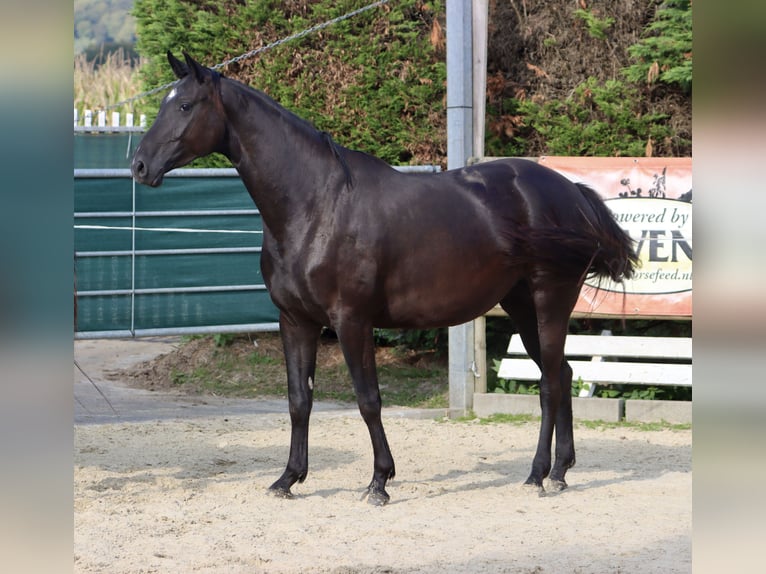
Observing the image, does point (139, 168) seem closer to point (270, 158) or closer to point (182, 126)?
point (182, 126)

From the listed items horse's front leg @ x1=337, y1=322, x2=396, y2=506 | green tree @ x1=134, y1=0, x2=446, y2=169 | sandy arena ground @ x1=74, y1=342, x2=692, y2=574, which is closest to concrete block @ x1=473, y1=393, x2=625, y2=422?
sandy arena ground @ x1=74, y1=342, x2=692, y2=574

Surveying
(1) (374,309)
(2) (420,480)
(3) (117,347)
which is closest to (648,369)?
(2) (420,480)

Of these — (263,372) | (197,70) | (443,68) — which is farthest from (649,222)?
(197,70)

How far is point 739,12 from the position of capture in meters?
0.90

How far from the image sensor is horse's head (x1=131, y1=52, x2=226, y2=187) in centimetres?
495

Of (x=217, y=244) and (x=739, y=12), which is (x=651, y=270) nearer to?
(x=217, y=244)

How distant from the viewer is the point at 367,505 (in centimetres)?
513

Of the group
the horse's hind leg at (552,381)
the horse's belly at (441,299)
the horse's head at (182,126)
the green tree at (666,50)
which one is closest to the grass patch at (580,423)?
the horse's hind leg at (552,381)

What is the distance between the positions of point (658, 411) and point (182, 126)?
4.51m

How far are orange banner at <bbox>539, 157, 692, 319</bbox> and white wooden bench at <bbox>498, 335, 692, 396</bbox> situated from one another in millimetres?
238

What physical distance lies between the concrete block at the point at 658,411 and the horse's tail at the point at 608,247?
2.03 metres

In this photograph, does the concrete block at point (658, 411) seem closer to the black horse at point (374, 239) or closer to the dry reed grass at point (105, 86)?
the black horse at point (374, 239)

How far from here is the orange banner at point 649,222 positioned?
7.61m

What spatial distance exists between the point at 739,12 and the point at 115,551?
3912 mm
